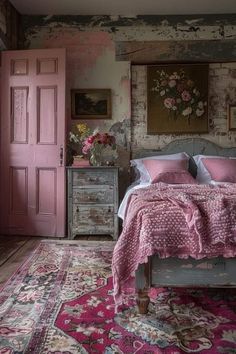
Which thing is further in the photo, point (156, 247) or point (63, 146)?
point (63, 146)

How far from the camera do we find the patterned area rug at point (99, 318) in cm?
167

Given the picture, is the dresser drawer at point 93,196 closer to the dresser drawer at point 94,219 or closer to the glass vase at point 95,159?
the dresser drawer at point 94,219

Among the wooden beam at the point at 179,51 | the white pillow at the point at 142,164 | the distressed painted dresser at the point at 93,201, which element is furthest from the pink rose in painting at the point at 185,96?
the distressed painted dresser at the point at 93,201

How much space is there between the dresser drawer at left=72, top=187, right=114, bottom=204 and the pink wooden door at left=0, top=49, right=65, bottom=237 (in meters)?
0.22

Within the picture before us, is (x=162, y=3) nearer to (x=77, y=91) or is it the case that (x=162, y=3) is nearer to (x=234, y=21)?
(x=234, y=21)

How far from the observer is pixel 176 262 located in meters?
2.05

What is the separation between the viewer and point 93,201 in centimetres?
387

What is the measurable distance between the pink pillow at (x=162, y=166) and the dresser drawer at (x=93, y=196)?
0.51 metres

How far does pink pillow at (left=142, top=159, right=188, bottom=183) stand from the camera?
3.67 metres

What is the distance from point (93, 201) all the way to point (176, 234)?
1953 millimetres

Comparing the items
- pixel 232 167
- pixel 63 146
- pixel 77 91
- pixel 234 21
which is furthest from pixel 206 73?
pixel 63 146

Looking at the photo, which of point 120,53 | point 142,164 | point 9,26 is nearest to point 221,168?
point 142,164

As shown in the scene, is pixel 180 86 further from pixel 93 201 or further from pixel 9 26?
pixel 9 26

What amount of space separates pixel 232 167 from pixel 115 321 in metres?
2.42
